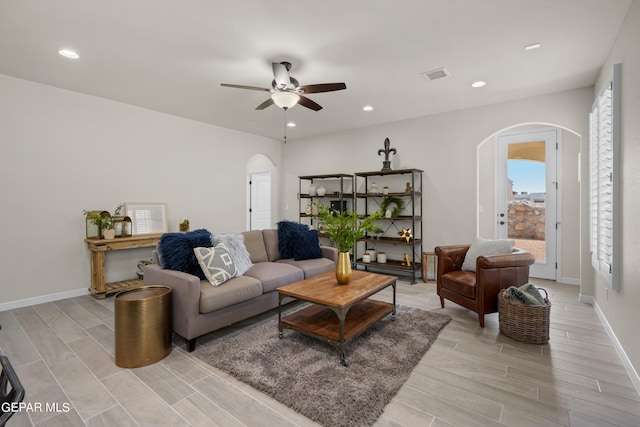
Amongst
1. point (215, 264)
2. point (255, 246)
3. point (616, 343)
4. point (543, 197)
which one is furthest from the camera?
point (543, 197)

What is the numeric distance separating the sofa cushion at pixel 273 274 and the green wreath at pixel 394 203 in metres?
2.27

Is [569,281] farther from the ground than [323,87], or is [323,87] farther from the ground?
[323,87]

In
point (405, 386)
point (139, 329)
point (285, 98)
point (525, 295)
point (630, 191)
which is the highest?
point (285, 98)

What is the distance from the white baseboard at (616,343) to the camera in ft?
6.83

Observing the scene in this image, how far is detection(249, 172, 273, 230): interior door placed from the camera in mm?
7566

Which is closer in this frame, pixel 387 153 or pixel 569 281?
pixel 569 281

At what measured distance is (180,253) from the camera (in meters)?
2.88

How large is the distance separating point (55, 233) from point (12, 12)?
2.57m

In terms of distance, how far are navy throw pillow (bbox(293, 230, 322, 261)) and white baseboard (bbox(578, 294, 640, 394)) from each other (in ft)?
10.1

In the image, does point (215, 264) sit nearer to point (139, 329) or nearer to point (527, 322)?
point (139, 329)

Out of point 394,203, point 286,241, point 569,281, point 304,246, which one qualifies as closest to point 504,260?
point 304,246

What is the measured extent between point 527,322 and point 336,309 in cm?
175

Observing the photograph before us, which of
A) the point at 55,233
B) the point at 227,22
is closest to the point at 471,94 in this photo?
the point at 227,22

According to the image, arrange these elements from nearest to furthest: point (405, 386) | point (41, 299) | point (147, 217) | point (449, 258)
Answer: point (405, 386), point (449, 258), point (41, 299), point (147, 217)
